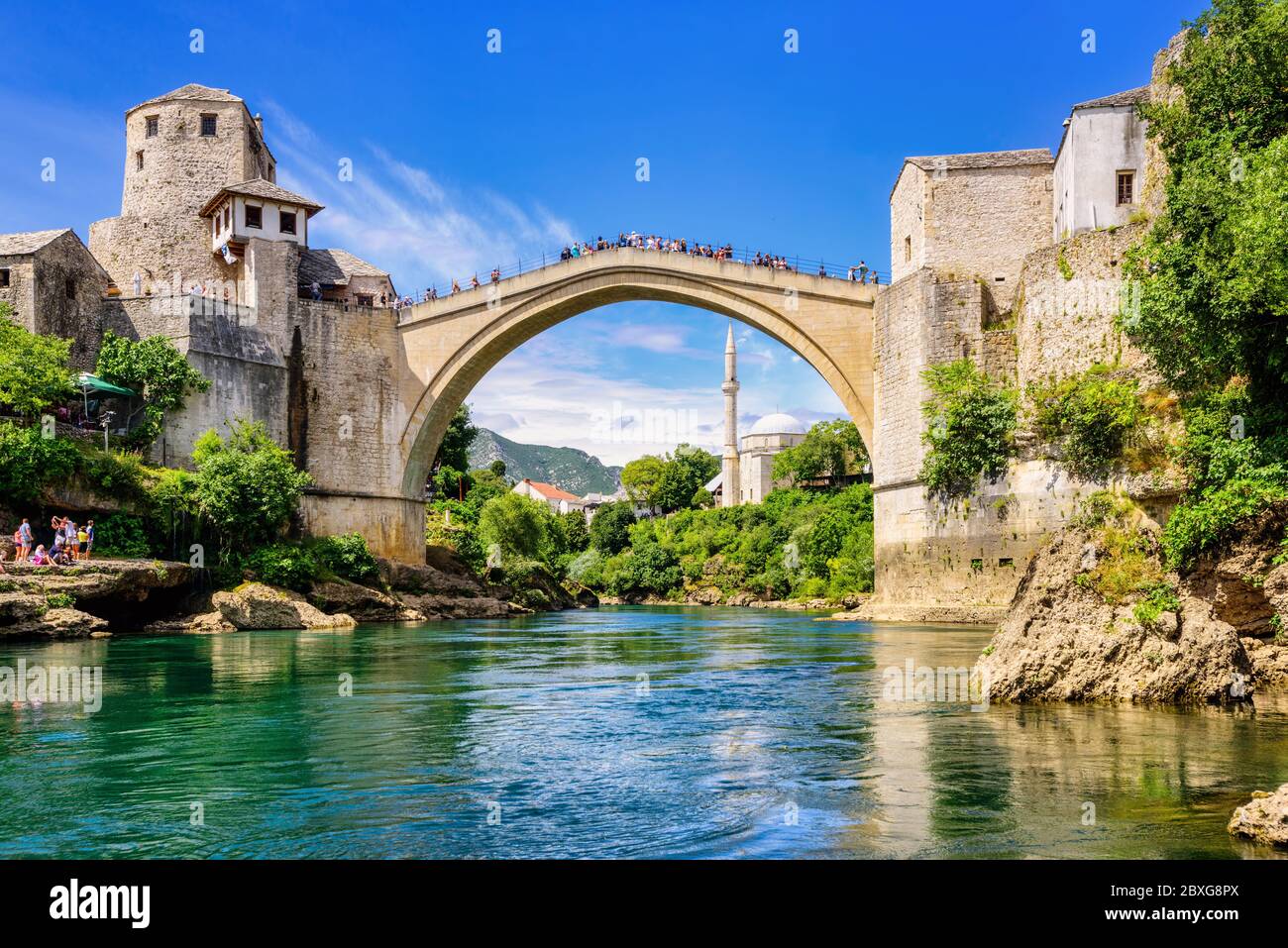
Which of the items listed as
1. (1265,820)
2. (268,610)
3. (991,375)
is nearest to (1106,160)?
(991,375)

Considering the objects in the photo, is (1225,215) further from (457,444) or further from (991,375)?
(457,444)

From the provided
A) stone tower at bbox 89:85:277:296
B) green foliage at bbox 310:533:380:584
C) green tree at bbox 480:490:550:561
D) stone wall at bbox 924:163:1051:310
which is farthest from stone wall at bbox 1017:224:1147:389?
stone tower at bbox 89:85:277:296

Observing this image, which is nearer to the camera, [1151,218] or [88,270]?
[1151,218]

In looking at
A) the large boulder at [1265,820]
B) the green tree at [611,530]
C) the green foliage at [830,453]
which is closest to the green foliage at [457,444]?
the green tree at [611,530]

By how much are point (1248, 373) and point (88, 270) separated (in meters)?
26.8

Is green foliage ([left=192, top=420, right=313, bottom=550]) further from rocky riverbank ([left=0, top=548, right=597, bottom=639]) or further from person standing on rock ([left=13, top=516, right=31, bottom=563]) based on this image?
person standing on rock ([left=13, top=516, right=31, bottom=563])

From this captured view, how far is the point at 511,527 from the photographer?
3900cm

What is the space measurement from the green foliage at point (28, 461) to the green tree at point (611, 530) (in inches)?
1588

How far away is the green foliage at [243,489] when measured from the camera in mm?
26844

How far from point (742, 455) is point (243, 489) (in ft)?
177

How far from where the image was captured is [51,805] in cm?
670
